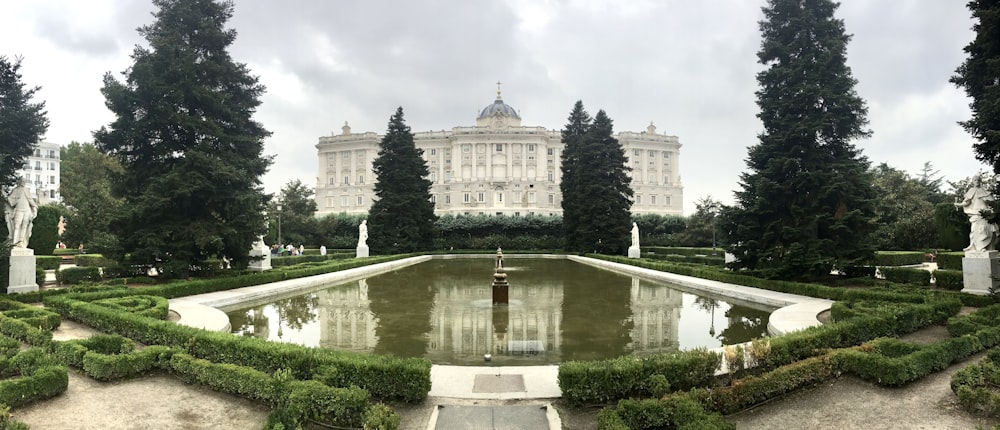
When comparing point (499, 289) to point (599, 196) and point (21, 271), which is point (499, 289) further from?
point (599, 196)

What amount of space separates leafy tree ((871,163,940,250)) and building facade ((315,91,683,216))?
49.5m

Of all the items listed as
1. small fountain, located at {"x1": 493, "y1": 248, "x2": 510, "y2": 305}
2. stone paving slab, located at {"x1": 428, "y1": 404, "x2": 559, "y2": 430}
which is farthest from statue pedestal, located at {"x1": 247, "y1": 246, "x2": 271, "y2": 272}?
stone paving slab, located at {"x1": 428, "y1": 404, "x2": 559, "y2": 430}

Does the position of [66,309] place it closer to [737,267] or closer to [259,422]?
[259,422]

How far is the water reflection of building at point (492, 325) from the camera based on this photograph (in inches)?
304

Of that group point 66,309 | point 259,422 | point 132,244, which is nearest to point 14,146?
point 132,244

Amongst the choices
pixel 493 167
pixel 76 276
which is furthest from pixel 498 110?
pixel 76 276

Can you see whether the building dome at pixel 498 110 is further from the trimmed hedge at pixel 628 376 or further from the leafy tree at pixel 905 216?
the trimmed hedge at pixel 628 376

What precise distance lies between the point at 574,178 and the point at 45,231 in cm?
3018

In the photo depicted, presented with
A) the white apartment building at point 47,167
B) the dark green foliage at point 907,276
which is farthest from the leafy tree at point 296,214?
the white apartment building at point 47,167

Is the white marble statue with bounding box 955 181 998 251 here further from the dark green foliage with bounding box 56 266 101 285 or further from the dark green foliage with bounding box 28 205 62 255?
the dark green foliage with bounding box 28 205 62 255

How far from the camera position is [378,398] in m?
5.21

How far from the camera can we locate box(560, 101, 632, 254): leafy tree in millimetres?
34188

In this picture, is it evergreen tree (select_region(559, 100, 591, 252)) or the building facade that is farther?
the building facade

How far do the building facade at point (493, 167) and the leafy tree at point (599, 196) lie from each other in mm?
40915
